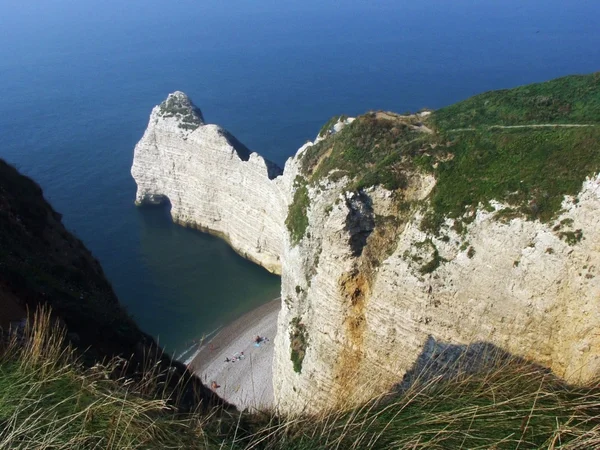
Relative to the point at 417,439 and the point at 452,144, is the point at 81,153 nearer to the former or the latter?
the point at 452,144

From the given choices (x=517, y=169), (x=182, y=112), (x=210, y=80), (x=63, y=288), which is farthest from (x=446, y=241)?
(x=210, y=80)

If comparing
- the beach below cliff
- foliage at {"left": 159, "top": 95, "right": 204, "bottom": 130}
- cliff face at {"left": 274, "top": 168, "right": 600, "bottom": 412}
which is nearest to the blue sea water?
the beach below cliff

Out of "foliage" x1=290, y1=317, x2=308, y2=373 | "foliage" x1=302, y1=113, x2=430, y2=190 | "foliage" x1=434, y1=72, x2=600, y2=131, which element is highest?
"foliage" x1=434, y1=72, x2=600, y2=131

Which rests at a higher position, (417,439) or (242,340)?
(417,439)

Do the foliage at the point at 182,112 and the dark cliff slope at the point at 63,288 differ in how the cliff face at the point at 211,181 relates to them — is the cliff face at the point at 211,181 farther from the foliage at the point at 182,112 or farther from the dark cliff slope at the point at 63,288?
the dark cliff slope at the point at 63,288

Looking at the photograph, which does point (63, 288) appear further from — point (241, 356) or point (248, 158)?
point (248, 158)

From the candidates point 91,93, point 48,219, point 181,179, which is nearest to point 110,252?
point 181,179

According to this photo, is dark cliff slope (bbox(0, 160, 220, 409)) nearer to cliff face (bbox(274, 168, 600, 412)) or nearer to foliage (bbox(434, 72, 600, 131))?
cliff face (bbox(274, 168, 600, 412))
